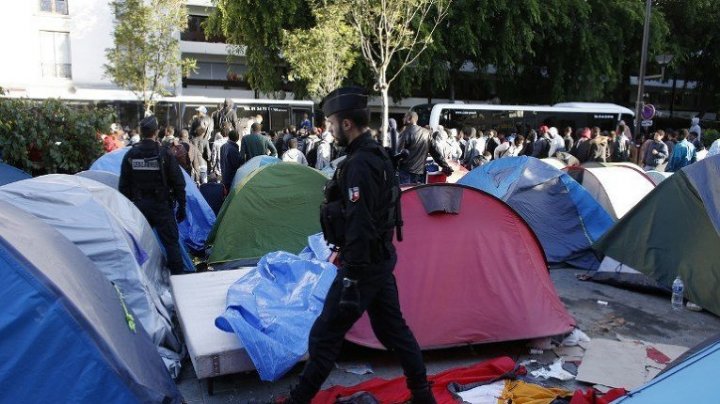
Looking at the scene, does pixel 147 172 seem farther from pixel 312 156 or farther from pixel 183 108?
pixel 183 108

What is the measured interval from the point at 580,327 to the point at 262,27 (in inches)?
787

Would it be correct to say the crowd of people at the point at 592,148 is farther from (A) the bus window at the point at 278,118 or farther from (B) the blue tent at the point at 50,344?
(A) the bus window at the point at 278,118

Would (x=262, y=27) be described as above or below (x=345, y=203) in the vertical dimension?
above

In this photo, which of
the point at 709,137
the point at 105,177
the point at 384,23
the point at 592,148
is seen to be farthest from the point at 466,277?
the point at 709,137

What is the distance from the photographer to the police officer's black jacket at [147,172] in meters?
5.89

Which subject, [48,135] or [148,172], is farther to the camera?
[48,135]

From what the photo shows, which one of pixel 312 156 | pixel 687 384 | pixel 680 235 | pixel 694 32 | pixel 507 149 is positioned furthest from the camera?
pixel 694 32

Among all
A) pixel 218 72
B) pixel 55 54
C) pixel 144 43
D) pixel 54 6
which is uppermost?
pixel 54 6

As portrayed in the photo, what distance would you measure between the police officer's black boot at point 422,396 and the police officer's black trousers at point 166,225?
11.9 ft

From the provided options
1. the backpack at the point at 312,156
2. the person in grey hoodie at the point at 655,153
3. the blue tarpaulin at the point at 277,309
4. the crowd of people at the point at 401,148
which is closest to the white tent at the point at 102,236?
the blue tarpaulin at the point at 277,309

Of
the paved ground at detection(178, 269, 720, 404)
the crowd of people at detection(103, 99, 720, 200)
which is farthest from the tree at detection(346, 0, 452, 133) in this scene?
the paved ground at detection(178, 269, 720, 404)

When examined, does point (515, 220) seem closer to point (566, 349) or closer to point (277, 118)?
point (566, 349)

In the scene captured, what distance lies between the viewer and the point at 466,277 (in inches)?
184

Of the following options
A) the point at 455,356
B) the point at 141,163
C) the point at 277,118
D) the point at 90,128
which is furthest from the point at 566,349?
the point at 277,118
